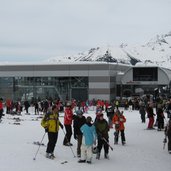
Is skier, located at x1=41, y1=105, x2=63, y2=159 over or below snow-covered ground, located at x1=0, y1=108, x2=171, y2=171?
over

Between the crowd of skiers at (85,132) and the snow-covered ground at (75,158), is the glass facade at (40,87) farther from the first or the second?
the crowd of skiers at (85,132)

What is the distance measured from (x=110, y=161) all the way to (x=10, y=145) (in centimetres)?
400

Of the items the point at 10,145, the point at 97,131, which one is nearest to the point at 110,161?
the point at 97,131

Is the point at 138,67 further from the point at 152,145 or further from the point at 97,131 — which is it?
the point at 97,131

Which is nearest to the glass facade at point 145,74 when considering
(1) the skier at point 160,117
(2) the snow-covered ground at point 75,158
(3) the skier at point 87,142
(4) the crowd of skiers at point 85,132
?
(1) the skier at point 160,117

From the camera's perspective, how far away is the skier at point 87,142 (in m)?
Answer: 11.3

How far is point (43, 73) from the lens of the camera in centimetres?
6050

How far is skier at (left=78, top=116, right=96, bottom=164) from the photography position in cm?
1133

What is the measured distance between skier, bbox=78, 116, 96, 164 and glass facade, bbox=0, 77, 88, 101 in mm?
47337

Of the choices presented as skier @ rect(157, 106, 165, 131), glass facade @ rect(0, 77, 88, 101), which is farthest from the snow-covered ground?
glass facade @ rect(0, 77, 88, 101)

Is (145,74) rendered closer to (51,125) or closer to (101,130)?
(101,130)

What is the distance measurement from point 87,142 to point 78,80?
1903 inches

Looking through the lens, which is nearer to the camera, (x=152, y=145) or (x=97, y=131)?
(x=97, y=131)

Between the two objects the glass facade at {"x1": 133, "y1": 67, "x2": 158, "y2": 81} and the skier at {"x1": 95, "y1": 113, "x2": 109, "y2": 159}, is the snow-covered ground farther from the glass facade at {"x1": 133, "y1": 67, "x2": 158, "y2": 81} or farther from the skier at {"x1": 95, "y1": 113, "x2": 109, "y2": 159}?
the glass facade at {"x1": 133, "y1": 67, "x2": 158, "y2": 81}
